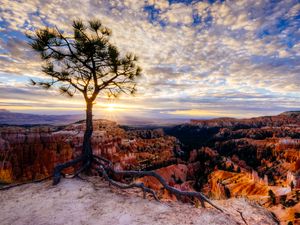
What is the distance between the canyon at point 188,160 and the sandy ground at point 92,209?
5.78 feet

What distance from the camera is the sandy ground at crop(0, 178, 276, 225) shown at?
16.9 ft

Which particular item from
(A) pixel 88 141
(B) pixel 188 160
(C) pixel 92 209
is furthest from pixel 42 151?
(B) pixel 188 160

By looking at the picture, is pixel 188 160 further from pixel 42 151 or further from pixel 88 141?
pixel 88 141

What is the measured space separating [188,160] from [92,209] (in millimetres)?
85549

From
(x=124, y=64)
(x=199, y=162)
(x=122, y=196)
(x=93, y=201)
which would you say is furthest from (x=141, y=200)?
(x=199, y=162)

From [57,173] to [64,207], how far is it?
2.43 metres

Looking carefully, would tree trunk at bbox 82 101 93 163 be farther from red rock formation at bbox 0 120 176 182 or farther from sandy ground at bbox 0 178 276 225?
red rock formation at bbox 0 120 176 182

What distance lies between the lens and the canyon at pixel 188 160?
38.7 m

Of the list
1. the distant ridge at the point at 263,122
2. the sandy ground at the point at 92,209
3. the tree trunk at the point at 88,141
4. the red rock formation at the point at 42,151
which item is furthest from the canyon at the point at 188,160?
the distant ridge at the point at 263,122

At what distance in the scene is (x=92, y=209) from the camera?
5656 mm

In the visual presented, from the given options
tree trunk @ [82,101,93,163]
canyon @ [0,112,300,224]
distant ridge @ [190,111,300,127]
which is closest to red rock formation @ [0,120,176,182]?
canyon @ [0,112,300,224]

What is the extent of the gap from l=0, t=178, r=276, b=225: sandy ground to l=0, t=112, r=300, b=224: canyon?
176 cm

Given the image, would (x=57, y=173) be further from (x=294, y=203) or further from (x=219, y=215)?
(x=294, y=203)

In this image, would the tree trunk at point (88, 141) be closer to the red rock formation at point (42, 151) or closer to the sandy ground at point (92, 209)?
the sandy ground at point (92, 209)
